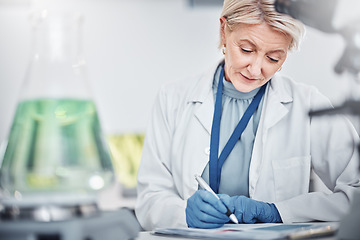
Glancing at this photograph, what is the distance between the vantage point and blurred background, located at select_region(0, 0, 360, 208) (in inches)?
150

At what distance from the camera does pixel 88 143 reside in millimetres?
882

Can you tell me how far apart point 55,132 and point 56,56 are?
0.17 metres

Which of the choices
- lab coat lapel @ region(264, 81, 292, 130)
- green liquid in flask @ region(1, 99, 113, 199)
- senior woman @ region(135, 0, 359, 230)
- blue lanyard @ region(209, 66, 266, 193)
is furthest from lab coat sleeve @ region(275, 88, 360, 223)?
green liquid in flask @ region(1, 99, 113, 199)

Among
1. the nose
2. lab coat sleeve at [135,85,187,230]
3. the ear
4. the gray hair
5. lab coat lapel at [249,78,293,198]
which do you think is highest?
the gray hair

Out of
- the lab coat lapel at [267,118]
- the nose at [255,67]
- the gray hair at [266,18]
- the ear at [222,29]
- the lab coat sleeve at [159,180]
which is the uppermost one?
the gray hair at [266,18]

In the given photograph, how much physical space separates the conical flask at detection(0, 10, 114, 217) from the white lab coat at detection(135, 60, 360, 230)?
840 mm

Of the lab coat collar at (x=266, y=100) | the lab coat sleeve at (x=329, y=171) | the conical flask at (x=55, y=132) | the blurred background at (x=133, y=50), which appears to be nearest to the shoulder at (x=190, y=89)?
the lab coat collar at (x=266, y=100)

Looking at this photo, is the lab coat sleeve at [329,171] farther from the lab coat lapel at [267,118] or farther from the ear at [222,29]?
the ear at [222,29]

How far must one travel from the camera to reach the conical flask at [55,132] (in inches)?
32.3

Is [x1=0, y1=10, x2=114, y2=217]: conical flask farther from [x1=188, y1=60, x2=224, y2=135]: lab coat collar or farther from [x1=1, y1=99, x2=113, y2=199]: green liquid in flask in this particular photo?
Answer: [x1=188, y1=60, x2=224, y2=135]: lab coat collar

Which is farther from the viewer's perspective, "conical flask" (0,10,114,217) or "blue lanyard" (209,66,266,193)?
"blue lanyard" (209,66,266,193)

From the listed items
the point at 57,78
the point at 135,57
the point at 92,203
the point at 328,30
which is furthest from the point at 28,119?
the point at 135,57

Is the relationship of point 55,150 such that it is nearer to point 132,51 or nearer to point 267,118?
point 267,118

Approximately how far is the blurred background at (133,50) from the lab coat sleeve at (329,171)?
6.74ft
